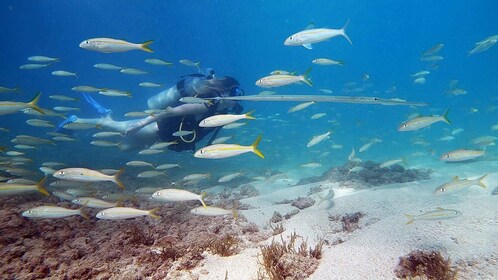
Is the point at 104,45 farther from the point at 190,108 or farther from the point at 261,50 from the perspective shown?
the point at 261,50

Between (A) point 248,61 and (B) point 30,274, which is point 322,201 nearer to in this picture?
(B) point 30,274

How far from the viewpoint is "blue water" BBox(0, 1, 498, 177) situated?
172 feet

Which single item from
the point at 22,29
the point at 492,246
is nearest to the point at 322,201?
the point at 492,246

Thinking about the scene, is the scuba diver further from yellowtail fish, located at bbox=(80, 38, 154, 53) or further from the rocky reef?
the rocky reef

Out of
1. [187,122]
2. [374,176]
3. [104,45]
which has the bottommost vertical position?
[374,176]

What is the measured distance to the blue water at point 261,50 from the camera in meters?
52.4

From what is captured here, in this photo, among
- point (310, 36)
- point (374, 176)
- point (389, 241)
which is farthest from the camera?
point (374, 176)

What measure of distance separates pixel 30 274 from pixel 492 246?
6.50 meters

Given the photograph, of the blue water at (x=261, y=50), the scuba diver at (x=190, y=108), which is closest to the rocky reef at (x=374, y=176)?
the scuba diver at (x=190, y=108)

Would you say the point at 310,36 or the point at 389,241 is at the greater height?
the point at 310,36

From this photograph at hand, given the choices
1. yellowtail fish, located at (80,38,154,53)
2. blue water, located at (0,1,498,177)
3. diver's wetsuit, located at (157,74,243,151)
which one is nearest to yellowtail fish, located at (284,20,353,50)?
diver's wetsuit, located at (157,74,243,151)

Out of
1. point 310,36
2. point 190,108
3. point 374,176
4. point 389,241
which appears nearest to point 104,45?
point 190,108

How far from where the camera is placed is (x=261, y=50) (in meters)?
123

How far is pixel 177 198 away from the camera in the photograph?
488 centimetres
